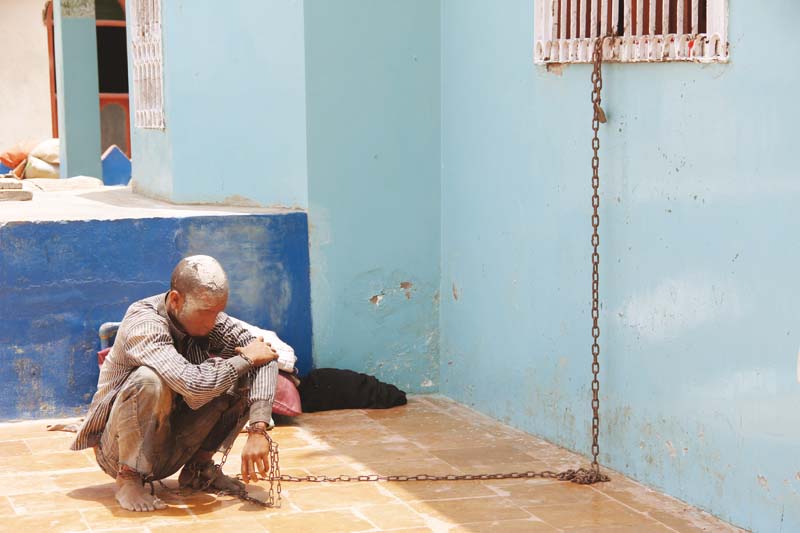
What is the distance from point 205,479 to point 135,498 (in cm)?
39

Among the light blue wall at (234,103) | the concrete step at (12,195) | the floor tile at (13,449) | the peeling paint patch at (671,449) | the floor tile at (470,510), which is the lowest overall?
the floor tile at (13,449)

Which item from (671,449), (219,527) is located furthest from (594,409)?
(219,527)

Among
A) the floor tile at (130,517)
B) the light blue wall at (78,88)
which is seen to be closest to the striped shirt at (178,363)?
the floor tile at (130,517)

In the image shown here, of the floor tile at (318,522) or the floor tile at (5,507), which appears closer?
the floor tile at (318,522)

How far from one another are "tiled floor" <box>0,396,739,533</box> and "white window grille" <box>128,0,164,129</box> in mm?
2543

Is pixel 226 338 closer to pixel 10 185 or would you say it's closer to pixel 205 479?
pixel 205 479

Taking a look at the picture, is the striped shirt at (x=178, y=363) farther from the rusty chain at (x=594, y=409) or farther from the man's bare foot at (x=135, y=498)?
the rusty chain at (x=594, y=409)

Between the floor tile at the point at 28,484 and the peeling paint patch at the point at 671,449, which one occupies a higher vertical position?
the peeling paint patch at the point at 671,449

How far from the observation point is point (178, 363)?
5.10 m

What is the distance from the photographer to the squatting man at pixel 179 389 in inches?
202

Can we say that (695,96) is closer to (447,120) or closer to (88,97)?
(447,120)

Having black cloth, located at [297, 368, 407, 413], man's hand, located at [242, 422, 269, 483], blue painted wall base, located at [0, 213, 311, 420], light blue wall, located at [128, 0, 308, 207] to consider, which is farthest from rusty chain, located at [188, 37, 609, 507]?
light blue wall, located at [128, 0, 308, 207]

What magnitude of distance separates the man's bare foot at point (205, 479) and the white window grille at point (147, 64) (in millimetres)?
3401

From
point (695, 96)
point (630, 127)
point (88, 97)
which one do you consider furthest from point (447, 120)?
point (88, 97)
